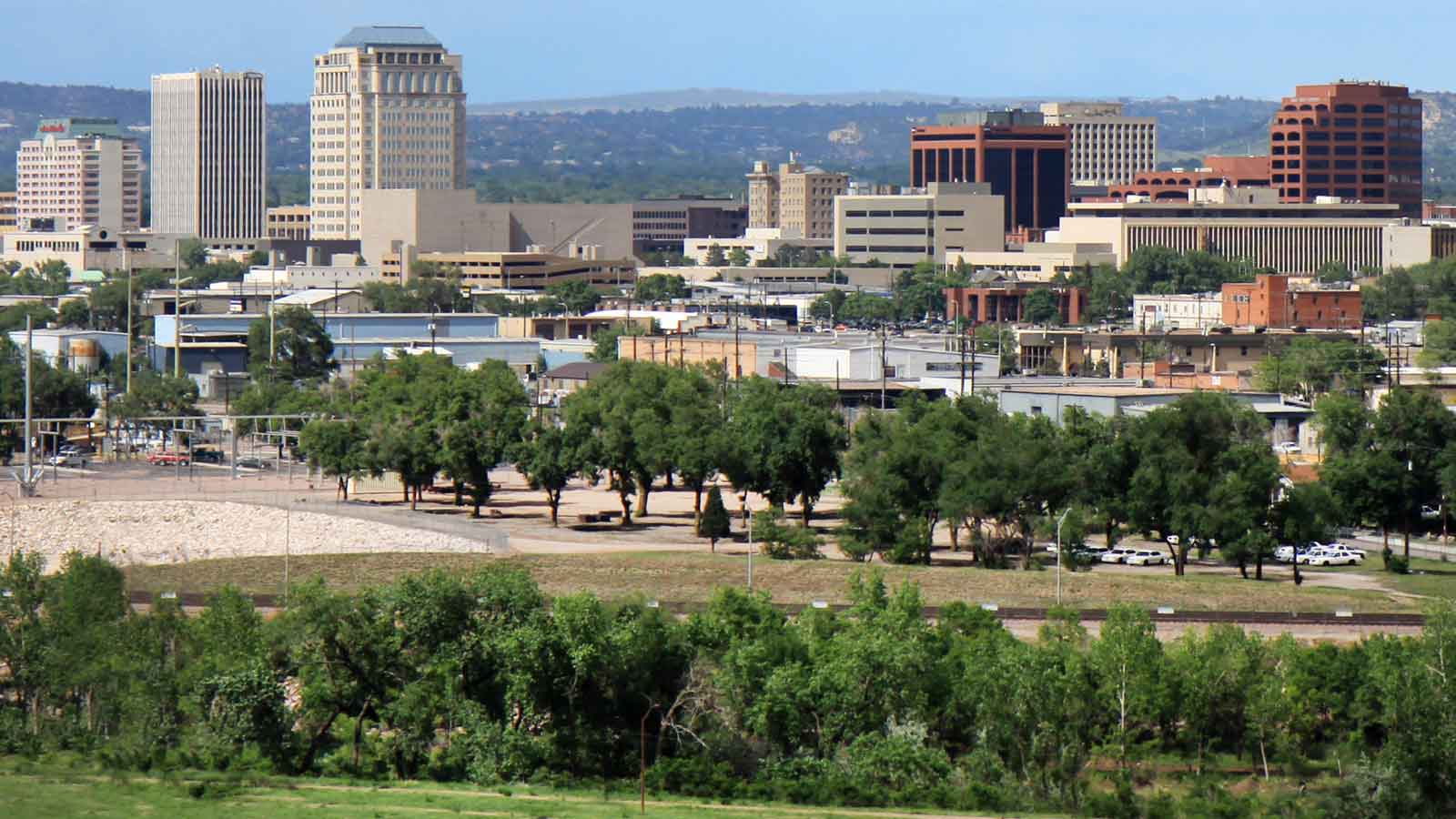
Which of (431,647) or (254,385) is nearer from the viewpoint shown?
(431,647)

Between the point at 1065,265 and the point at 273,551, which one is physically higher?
the point at 1065,265

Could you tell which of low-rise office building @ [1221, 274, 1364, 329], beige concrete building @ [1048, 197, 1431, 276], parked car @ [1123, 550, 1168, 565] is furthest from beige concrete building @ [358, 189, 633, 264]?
parked car @ [1123, 550, 1168, 565]

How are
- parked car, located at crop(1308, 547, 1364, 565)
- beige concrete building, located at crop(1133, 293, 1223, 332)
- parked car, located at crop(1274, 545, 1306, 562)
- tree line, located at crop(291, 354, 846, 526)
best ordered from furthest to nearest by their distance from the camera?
1. beige concrete building, located at crop(1133, 293, 1223, 332)
2. tree line, located at crop(291, 354, 846, 526)
3. parked car, located at crop(1308, 547, 1364, 565)
4. parked car, located at crop(1274, 545, 1306, 562)

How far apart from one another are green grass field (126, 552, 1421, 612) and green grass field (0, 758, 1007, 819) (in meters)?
12.6

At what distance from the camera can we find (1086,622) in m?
47.2

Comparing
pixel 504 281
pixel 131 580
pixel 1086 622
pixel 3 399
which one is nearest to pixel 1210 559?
pixel 1086 622

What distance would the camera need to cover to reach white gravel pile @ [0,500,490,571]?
193 ft

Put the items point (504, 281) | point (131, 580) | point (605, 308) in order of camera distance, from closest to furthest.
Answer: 1. point (131, 580)
2. point (605, 308)
3. point (504, 281)

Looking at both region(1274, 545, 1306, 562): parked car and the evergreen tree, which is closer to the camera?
region(1274, 545, 1306, 562): parked car

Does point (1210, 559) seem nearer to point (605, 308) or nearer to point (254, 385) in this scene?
point (254, 385)

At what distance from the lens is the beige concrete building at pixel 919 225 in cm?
18762

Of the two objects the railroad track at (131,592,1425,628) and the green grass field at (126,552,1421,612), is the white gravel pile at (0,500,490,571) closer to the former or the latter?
the green grass field at (126,552,1421,612)

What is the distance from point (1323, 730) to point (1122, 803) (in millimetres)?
4656

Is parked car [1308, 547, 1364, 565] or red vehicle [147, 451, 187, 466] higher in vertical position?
red vehicle [147, 451, 187, 466]
